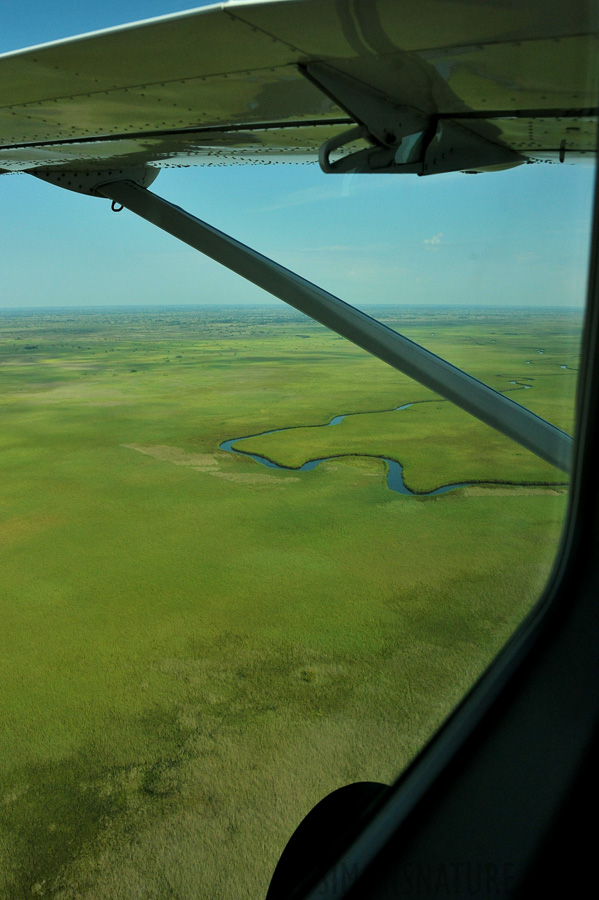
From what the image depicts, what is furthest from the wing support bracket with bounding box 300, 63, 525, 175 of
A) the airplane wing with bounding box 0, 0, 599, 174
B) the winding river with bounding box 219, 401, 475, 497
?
the winding river with bounding box 219, 401, 475, 497

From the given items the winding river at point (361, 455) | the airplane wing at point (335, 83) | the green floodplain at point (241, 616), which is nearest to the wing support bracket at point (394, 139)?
the airplane wing at point (335, 83)

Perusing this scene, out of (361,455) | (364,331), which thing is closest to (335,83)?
(364,331)

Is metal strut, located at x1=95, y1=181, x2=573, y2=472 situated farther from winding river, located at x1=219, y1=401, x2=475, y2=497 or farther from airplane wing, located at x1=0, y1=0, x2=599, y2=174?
winding river, located at x1=219, y1=401, x2=475, y2=497

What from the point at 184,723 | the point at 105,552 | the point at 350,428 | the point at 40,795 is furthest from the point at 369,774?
the point at 350,428

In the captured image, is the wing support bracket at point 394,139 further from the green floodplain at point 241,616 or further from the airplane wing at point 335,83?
the green floodplain at point 241,616

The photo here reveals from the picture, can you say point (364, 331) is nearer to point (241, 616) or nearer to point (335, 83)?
point (335, 83)

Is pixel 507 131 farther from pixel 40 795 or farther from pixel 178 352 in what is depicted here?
pixel 178 352
